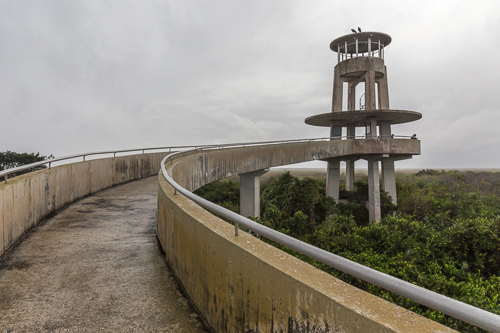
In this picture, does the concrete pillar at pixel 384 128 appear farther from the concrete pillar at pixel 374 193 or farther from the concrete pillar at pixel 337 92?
the concrete pillar at pixel 337 92

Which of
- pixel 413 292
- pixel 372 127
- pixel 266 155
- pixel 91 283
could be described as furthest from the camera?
pixel 372 127

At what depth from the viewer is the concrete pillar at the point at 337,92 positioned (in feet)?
88.1

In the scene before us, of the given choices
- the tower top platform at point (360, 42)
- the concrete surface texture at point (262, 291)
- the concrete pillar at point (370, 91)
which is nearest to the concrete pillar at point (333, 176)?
the concrete pillar at point (370, 91)

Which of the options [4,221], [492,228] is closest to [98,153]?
[4,221]

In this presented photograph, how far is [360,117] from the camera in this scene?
2677cm

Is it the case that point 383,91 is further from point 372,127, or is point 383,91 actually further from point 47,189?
point 47,189

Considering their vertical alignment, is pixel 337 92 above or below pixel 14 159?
above

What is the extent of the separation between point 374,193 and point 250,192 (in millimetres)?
11919

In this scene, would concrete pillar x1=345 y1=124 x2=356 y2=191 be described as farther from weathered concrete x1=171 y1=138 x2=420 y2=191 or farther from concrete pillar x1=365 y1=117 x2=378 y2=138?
weathered concrete x1=171 y1=138 x2=420 y2=191

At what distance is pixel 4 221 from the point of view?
5816 mm

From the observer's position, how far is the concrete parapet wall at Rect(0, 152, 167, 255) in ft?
19.9

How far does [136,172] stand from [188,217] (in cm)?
1347

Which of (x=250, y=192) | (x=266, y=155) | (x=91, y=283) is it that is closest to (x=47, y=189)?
(x=91, y=283)

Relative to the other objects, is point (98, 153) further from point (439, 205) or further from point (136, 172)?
point (439, 205)
